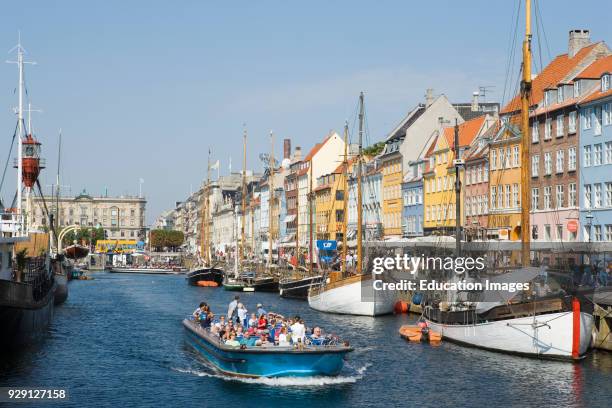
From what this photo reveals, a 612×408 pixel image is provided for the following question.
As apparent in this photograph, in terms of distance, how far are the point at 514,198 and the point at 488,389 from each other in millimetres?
45577

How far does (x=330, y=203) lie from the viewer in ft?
433

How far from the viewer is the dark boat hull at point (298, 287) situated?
283 ft

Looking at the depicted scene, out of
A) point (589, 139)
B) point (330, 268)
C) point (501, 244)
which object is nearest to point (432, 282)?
point (501, 244)

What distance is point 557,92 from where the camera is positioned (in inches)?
2992

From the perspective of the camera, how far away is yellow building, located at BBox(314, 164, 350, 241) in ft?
419

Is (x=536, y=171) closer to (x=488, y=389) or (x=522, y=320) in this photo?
(x=522, y=320)

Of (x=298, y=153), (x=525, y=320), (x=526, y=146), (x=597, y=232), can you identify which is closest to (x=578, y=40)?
(x=597, y=232)

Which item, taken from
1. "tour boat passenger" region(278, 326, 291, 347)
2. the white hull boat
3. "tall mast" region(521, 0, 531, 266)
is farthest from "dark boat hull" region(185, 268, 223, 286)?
"tour boat passenger" region(278, 326, 291, 347)

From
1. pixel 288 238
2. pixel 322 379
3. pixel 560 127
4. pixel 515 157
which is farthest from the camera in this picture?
pixel 288 238

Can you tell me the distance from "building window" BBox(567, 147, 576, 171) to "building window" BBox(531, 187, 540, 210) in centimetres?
513

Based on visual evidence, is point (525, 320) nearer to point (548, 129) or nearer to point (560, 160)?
point (560, 160)

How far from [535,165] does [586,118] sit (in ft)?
28.3

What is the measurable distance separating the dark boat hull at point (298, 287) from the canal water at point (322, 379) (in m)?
26.8

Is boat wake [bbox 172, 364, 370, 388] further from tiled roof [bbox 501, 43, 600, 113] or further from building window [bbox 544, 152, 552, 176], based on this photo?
tiled roof [bbox 501, 43, 600, 113]
